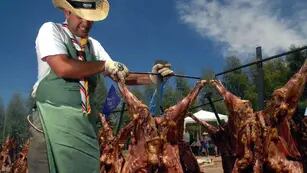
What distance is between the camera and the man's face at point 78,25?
154 inches

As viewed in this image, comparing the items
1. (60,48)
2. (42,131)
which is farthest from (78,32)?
(42,131)

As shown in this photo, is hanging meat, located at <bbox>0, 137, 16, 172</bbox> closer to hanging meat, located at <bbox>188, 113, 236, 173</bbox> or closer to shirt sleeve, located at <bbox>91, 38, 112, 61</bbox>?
hanging meat, located at <bbox>188, 113, 236, 173</bbox>

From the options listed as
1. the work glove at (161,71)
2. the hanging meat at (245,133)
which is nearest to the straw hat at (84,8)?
the work glove at (161,71)

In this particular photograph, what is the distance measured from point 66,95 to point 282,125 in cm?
379

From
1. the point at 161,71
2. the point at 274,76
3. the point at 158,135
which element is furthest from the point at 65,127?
the point at 274,76

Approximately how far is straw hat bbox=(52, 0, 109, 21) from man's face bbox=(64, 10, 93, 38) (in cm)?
5

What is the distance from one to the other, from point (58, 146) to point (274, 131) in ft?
12.4

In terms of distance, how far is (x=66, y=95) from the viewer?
3.80 metres

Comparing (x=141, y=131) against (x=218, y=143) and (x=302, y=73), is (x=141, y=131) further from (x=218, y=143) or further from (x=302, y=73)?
(x=302, y=73)

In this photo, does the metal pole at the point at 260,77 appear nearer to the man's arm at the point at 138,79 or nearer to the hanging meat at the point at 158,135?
the hanging meat at the point at 158,135

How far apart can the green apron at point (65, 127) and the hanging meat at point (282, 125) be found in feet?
11.2

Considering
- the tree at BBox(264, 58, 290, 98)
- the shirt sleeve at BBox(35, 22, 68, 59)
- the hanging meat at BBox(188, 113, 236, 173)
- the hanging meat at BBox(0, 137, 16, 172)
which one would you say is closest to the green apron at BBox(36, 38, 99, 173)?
the shirt sleeve at BBox(35, 22, 68, 59)

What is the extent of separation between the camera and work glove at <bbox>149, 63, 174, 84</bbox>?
18.5 feet

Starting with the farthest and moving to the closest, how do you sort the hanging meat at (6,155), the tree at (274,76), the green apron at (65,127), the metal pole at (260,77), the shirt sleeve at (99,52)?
the tree at (274,76) < the hanging meat at (6,155) < the metal pole at (260,77) < the shirt sleeve at (99,52) < the green apron at (65,127)
